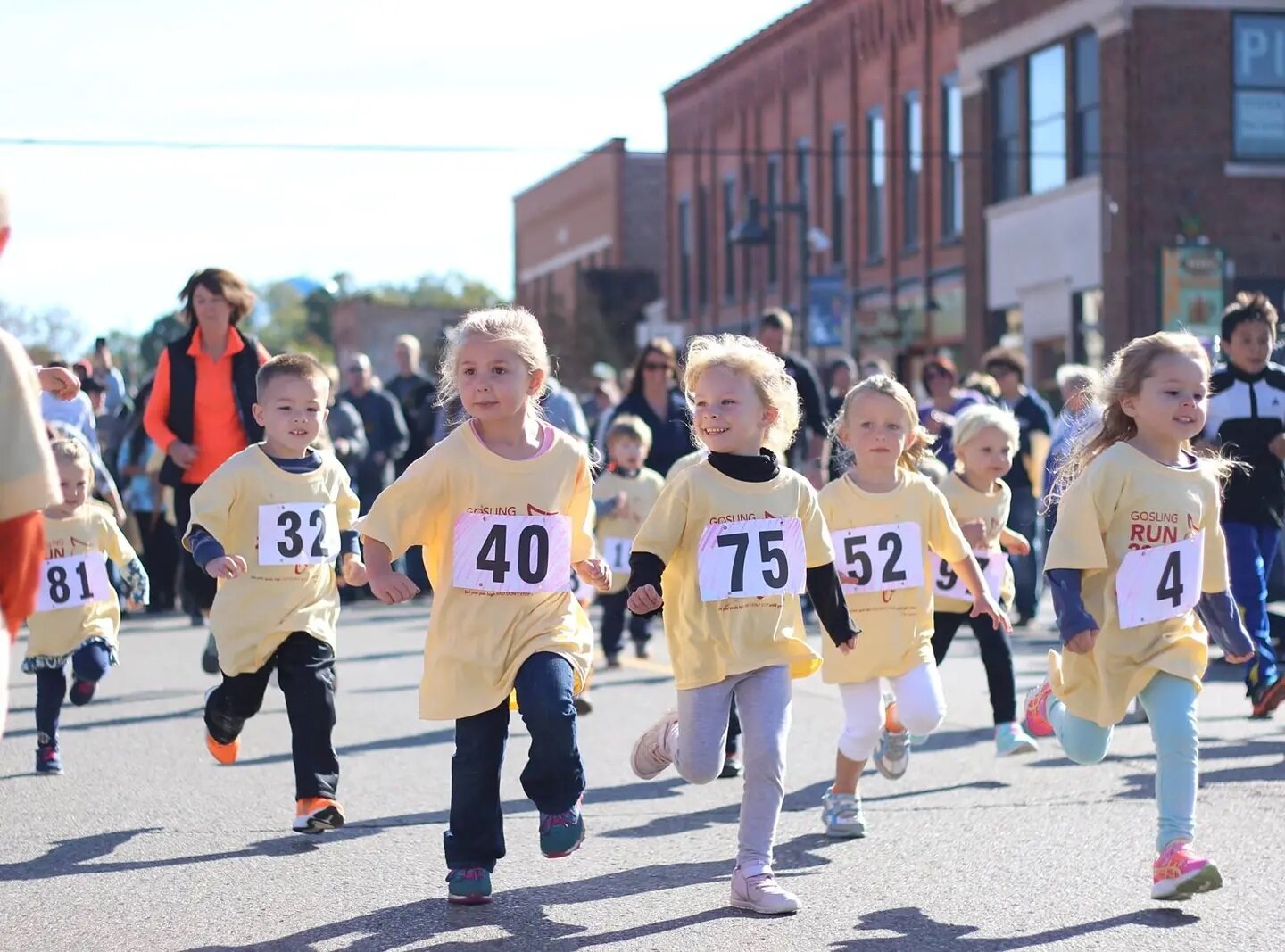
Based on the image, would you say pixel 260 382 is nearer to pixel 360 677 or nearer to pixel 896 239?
pixel 360 677

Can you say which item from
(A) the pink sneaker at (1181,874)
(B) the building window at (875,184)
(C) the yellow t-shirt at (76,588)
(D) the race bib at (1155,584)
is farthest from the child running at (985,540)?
(B) the building window at (875,184)

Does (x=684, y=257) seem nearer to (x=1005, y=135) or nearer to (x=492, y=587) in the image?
(x=1005, y=135)

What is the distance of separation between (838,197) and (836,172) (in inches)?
20.7

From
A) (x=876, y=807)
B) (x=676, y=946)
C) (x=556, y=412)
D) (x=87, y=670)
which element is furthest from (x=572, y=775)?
(x=556, y=412)

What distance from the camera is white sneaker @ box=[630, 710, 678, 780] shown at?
666 cm

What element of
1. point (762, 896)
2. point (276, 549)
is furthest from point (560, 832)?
point (276, 549)

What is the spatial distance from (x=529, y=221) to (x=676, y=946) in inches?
2778

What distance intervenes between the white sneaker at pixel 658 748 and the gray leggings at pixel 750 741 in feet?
0.22

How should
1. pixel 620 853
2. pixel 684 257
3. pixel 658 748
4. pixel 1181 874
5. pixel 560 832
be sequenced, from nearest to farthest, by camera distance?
pixel 1181 874 < pixel 560 832 < pixel 658 748 < pixel 620 853 < pixel 684 257

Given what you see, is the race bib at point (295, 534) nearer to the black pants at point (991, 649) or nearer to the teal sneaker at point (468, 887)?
the teal sneaker at point (468, 887)

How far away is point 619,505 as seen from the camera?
13508 millimetres

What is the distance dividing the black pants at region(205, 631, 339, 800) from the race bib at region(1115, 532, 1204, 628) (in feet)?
8.84

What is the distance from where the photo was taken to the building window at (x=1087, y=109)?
98.8 ft

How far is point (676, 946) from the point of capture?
18.9ft
